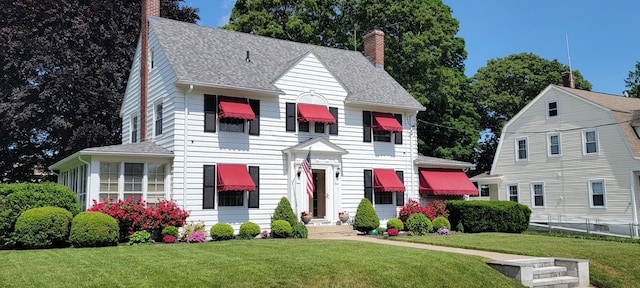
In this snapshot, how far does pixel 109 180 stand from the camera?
19578 millimetres

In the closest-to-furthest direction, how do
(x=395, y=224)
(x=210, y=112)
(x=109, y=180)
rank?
1. (x=109, y=180)
2. (x=210, y=112)
3. (x=395, y=224)

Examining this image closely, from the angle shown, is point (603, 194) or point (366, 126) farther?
point (603, 194)

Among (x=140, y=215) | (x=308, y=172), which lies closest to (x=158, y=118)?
(x=140, y=215)

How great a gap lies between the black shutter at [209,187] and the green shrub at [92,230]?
4.63 meters

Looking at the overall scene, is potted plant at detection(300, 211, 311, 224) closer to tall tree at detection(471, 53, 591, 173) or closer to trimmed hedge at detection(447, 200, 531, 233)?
trimmed hedge at detection(447, 200, 531, 233)

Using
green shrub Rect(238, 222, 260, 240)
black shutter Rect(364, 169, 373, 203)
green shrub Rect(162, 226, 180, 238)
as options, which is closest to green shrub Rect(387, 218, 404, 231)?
black shutter Rect(364, 169, 373, 203)

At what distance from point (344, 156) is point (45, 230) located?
40.6 feet

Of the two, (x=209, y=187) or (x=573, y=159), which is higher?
(x=573, y=159)

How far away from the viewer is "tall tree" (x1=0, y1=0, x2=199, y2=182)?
98.6ft

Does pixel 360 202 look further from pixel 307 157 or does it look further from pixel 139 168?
pixel 139 168

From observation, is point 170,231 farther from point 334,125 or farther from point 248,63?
point 334,125

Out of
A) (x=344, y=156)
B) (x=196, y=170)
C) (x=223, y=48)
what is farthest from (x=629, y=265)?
(x=223, y=48)

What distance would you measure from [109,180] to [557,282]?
1472 centimetres

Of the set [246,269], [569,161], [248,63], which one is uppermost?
[248,63]
